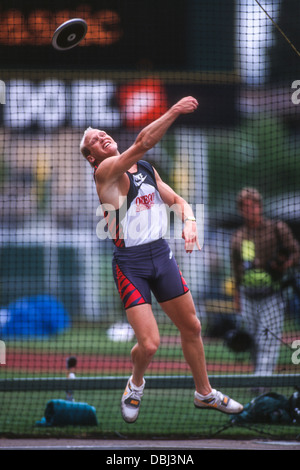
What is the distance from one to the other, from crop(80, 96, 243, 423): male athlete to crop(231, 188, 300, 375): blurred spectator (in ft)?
9.07

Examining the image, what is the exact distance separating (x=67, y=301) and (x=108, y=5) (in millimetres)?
7582

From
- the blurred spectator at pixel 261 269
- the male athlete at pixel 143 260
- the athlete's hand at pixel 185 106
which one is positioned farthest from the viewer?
the blurred spectator at pixel 261 269

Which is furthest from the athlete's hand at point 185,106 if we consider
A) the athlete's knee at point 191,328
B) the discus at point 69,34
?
the athlete's knee at point 191,328

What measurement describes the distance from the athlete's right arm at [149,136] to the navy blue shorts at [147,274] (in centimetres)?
63

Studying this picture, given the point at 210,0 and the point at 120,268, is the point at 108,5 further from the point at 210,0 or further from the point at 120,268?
the point at 120,268

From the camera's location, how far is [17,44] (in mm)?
11805

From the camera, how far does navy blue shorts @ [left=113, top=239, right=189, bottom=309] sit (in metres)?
5.65

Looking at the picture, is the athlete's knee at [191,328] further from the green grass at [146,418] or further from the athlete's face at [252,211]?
the athlete's face at [252,211]

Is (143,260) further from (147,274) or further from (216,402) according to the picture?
(216,402)

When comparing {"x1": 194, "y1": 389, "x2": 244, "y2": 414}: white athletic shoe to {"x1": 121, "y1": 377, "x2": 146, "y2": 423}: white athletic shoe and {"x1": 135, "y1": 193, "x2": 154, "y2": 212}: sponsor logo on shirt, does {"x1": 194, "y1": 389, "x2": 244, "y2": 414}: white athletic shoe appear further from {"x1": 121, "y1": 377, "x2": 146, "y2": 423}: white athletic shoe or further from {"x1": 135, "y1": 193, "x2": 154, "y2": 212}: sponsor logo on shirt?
{"x1": 135, "y1": 193, "x2": 154, "y2": 212}: sponsor logo on shirt

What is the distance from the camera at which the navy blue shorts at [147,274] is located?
223 inches

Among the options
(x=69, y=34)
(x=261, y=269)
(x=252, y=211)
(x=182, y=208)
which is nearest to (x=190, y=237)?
(x=182, y=208)
